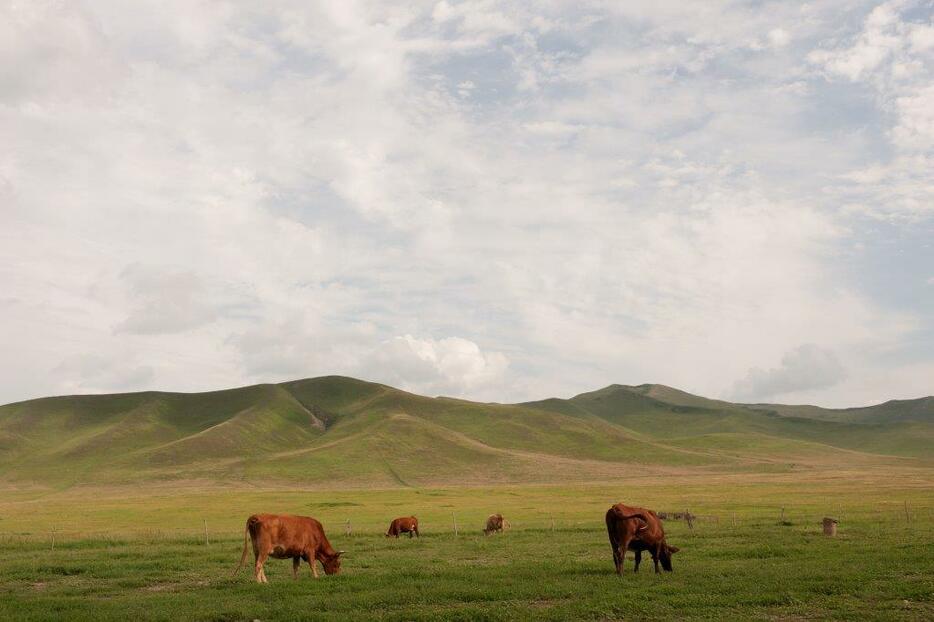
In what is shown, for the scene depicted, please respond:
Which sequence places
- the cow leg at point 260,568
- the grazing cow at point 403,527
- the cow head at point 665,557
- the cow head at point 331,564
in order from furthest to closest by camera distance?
the grazing cow at point 403,527, the cow head at point 331,564, the cow head at point 665,557, the cow leg at point 260,568

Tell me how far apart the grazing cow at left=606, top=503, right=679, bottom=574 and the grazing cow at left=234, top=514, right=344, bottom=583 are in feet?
32.0

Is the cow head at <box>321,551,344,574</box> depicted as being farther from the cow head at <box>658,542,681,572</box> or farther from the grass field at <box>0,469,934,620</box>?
the cow head at <box>658,542,681,572</box>

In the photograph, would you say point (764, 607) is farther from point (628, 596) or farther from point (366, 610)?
point (366, 610)

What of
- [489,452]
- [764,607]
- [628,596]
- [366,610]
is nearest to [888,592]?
[764,607]

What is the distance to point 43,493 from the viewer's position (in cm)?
15012

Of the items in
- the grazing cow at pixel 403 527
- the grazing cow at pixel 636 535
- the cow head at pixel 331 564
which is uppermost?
the grazing cow at pixel 636 535

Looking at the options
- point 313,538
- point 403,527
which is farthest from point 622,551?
point 403,527

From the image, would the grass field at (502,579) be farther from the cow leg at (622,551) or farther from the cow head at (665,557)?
the cow head at (665,557)

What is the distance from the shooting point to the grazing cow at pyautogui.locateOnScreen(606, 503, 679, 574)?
2367cm

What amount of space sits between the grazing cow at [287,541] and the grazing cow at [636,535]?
32.0 ft

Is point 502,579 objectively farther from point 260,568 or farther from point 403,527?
point 403,527

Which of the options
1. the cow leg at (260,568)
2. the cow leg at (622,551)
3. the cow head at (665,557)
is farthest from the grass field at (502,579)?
the cow leg at (260,568)

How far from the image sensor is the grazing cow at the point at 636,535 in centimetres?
2367

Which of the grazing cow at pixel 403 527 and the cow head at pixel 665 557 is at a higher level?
the cow head at pixel 665 557
